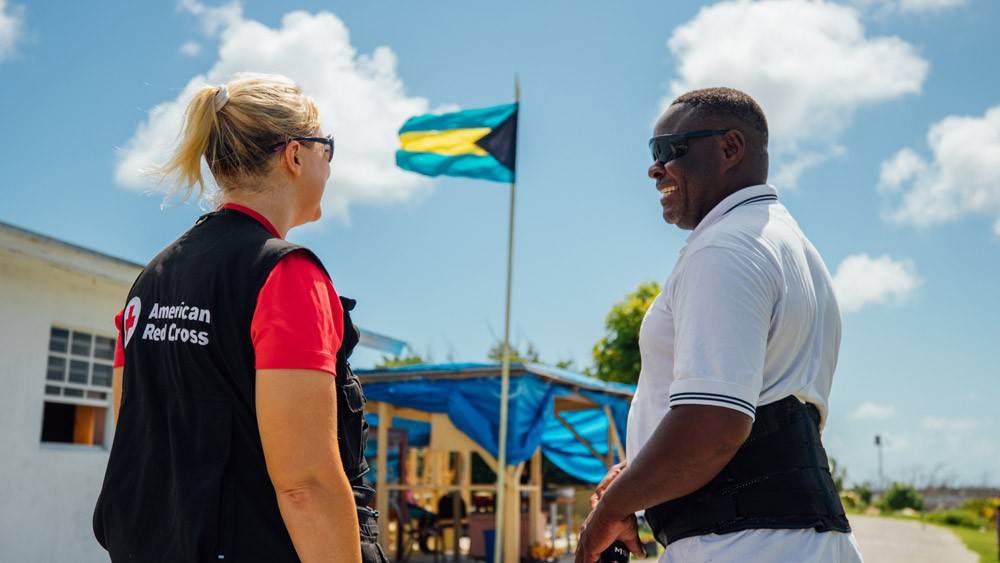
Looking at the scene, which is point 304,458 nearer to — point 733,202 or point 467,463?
point 733,202

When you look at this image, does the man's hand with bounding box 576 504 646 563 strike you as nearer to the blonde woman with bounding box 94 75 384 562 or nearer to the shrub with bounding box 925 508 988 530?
the blonde woman with bounding box 94 75 384 562

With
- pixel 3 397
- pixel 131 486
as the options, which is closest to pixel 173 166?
pixel 131 486

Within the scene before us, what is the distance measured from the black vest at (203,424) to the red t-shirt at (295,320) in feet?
0.11

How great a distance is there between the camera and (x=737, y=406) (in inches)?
71.6

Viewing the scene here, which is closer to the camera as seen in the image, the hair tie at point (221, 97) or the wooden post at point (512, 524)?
the hair tie at point (221, 97)

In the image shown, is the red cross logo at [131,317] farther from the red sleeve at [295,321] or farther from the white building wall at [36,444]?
the white building wall at [36,444]

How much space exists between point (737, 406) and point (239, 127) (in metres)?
1.21

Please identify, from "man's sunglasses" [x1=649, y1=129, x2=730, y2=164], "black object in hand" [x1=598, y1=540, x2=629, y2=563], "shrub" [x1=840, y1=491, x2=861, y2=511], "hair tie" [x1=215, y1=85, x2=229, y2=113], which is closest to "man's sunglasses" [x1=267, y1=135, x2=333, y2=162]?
"hair tie" [x1=215, y1=85, x2=229, y2=113]

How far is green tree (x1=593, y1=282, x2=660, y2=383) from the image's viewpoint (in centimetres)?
2300

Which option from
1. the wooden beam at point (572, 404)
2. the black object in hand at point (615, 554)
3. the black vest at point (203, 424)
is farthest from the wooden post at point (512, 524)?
the black vest at point (203, 424)

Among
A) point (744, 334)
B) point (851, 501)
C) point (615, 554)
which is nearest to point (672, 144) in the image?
point (744, 334)

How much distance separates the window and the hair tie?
8.82 meters

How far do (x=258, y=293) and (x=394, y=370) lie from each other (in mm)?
10420

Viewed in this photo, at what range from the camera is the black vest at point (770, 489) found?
1912 millimetres
